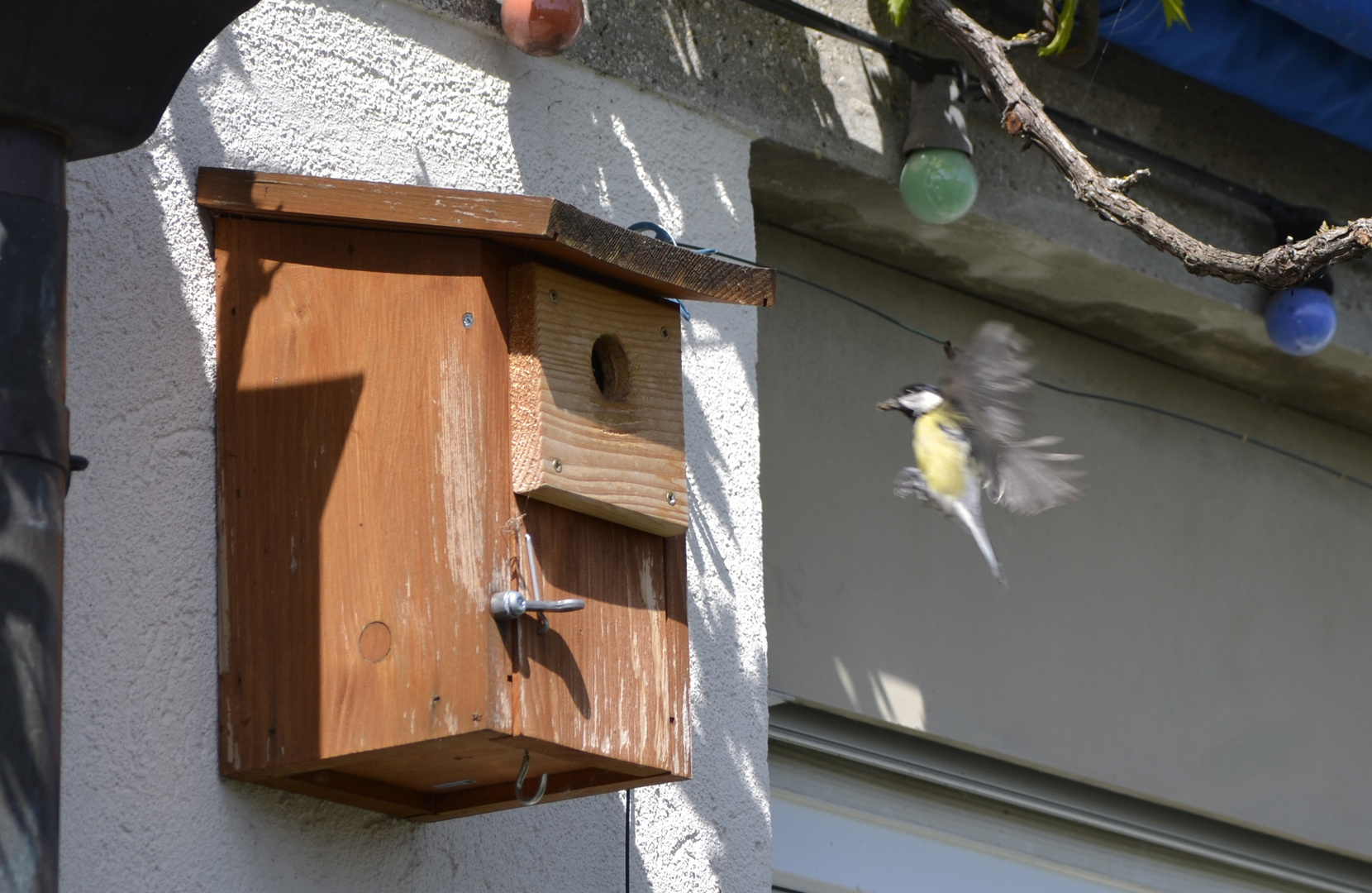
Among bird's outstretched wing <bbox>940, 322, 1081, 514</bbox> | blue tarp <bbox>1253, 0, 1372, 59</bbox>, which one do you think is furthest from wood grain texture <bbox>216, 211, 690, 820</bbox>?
blue tarp <bbox>1253, 0, 1372, 59</bbox>

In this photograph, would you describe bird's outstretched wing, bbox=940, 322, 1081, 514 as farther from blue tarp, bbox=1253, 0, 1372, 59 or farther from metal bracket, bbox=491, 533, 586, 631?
blue tarp, bbox=1253, 0, 1372, 59

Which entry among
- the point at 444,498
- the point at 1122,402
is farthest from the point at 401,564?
the point at 1122,402

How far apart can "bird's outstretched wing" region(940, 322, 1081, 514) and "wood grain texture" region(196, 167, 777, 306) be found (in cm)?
54

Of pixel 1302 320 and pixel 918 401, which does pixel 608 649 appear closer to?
pixel 918 401

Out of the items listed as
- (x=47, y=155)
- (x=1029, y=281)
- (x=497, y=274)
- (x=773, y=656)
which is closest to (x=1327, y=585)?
(x=1029, y=281)

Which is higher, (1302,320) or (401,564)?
(1302,320)

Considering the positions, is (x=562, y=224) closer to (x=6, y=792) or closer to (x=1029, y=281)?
(x=6, y=792)

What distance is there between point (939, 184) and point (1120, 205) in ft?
2.58

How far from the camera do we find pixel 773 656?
436cm

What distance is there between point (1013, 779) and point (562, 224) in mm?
2847

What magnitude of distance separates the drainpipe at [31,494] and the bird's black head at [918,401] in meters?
1.56

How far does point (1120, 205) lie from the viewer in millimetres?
3297

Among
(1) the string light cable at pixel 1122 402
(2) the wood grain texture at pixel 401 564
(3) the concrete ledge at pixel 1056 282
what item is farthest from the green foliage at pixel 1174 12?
(2) the wood grain texture at pixel 401 564

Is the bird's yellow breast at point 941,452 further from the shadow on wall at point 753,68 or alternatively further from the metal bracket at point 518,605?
the metal bracket at point 518,605
